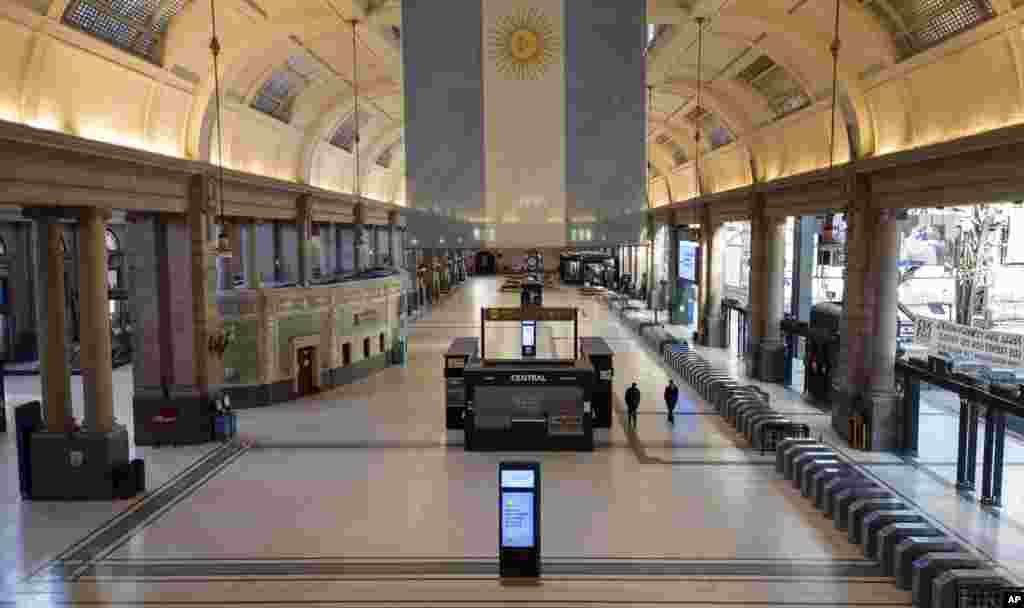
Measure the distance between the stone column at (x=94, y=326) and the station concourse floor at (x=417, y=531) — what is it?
172 cm

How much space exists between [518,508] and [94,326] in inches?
367

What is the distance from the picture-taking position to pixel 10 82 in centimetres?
1129

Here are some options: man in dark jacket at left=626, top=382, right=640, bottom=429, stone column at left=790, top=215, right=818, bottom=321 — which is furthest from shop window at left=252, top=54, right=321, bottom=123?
stone column at left=790, top=215, right=818, bottom=321

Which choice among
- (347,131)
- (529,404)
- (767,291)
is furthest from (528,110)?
(347,131)

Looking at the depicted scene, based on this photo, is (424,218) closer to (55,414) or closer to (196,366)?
(55,414)

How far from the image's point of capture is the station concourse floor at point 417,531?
30.5 ft

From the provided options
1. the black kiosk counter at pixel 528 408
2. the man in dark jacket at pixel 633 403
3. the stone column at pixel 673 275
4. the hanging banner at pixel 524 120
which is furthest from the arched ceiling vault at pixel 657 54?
the stone column at pixel 673 275

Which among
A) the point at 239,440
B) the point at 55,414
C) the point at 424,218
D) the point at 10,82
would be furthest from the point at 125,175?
the point at 424,218

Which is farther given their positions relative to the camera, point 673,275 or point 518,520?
point 673,275

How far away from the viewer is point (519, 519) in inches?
371

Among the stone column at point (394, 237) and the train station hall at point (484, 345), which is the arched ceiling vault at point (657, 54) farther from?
the stone column at point (394, 237)

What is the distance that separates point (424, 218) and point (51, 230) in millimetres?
7664

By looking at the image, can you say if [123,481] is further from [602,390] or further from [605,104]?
[605,104]

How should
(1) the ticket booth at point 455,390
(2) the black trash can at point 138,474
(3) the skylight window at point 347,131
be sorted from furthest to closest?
(3) the skylight window at point 347,131, (1) the ticket booth at point 455,390, (2) the black trash can at point 138,474
